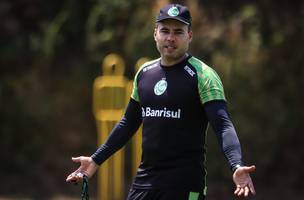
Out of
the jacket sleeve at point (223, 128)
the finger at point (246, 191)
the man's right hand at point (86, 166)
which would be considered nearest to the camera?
the finger at point (246, 191)

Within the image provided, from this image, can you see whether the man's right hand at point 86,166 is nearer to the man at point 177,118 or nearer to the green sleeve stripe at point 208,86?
the man at point 177,118

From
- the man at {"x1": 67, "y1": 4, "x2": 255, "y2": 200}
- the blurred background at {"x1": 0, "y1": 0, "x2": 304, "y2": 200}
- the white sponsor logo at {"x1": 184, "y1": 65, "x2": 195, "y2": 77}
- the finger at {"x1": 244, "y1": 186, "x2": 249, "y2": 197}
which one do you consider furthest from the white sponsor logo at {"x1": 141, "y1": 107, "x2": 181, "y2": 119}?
the blurred background at {"x1": 0, "y1": 0, "x2": 304, "y2": 200}


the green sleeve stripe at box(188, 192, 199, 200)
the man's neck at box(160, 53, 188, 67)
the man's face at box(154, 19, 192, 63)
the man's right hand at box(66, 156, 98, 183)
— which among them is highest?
the man's face at box(154, 19, 192, 63)

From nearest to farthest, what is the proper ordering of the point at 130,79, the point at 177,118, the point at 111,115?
the point at 177,118, the point at 111,115, the point at 130,79

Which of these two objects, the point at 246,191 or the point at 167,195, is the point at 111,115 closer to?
the point at 167,195

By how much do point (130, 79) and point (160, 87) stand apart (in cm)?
853

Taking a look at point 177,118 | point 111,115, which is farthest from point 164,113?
point 111,115

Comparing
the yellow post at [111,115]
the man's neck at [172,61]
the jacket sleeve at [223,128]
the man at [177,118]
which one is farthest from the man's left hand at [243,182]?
the yellow post at [111,115]

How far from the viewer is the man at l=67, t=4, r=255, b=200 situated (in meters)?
5.10

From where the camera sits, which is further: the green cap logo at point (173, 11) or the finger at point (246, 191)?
the green cap logo at point (173, 11)

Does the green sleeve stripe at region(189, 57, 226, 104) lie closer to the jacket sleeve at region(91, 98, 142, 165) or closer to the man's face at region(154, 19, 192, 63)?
the man's face at region(154, 19, 192, 63)

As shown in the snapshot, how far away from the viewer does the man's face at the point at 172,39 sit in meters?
5.20

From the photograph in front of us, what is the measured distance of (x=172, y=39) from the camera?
5191 millimetres

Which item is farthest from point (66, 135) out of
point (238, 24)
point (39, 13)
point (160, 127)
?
point (160, 127)
